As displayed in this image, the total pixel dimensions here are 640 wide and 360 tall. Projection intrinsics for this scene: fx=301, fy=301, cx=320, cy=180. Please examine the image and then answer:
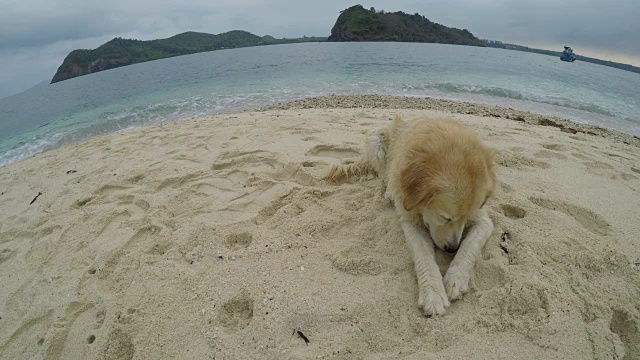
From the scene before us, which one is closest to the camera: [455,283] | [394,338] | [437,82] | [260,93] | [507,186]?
[394,338]

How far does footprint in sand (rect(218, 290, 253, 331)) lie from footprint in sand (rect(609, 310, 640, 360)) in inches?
104

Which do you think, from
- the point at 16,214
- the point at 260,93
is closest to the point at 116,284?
the point at 16,214

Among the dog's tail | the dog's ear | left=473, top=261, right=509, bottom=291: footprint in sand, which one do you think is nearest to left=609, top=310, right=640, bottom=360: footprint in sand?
left=473, top=261, right=509, bottom=291: footprint in sand

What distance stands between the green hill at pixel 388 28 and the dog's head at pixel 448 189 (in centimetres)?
10328

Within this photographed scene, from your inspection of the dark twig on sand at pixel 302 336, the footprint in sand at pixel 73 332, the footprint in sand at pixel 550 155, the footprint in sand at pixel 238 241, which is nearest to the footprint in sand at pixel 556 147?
the footprint in sand at pixel 550 155

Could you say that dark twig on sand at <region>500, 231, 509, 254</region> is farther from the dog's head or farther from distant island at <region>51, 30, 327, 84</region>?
distant island at <region>51, 30, 327, 84</region>

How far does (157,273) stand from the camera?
2893mm

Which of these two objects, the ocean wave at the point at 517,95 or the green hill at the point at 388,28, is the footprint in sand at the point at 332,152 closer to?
the ocean wave at the point at 517,95

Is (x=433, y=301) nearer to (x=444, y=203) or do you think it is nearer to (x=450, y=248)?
(x=450, y=248)

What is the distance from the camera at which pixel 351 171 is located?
4648 mm

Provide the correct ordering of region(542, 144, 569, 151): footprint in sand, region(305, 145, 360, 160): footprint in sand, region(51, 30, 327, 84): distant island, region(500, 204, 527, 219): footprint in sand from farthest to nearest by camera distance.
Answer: region(51, 30, 327, 84): distant island
region(305, 145, 360, 160): footprint in sand
region(542, 144, 569, 151): footprint in sand
region(500, 204, 527, 219): footprint in sand

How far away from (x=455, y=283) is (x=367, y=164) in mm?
2452

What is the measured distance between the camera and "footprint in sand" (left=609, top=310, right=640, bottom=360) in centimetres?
201

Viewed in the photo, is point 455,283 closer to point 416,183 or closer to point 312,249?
point 416,183
